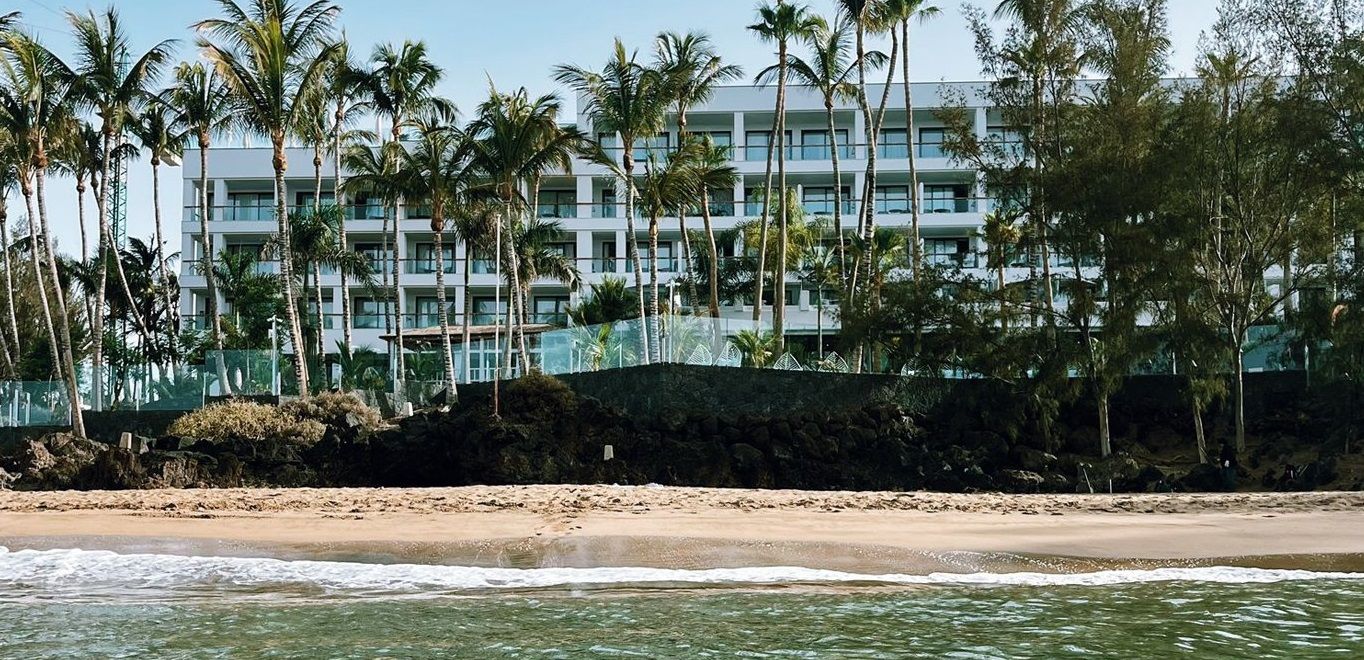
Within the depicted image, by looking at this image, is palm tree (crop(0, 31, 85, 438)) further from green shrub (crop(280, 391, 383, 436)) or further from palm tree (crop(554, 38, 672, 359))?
palm tree (crop(554, 38, 672, 359))

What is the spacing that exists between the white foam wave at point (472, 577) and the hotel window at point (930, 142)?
41.4 m

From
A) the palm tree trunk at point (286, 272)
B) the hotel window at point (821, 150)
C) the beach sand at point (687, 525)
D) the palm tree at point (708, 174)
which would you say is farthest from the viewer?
the hotel window at point (821, 150)

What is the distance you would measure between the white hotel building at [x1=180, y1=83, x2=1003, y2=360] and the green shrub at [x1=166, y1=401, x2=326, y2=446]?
73.2 feet

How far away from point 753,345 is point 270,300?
2394 cm

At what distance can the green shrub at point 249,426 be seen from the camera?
1078 inches

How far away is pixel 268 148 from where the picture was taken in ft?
186

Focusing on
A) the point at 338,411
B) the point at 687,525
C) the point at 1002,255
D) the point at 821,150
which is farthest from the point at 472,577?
the point at 821,150

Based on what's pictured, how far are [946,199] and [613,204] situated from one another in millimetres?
14578

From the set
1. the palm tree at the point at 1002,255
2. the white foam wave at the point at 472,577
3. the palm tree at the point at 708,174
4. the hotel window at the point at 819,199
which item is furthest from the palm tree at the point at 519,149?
the hotel window at the point at 819,199

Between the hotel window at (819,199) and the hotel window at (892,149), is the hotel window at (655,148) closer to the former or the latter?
the hotel window at (819,199)

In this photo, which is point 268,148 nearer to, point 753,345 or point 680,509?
point 753,345

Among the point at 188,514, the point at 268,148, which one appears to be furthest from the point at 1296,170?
Result: the point at 268,148

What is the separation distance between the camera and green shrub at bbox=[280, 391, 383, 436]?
27.7 meters

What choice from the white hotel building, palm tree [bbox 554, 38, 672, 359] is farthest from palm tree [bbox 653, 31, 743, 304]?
the white hotel building
